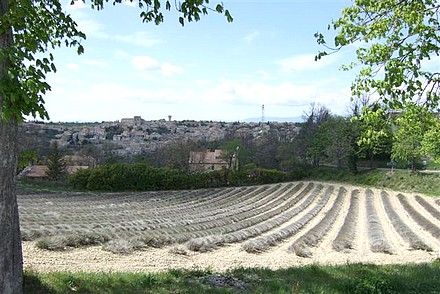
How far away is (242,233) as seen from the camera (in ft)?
56.9

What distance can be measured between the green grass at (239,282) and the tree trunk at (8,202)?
0.53m

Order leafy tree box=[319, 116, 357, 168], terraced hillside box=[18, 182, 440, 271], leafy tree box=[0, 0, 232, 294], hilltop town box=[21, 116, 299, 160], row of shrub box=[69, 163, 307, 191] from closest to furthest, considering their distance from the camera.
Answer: leafy tree box=[0, 0, 232, 294] < terraced hillside box=[18, 182, 440, 271] < row of shrub box=[69, 163, 307, 191] < leafy tree box=[319, 116, 357, 168] < hilltop town box=[21, 116, 299, 160]

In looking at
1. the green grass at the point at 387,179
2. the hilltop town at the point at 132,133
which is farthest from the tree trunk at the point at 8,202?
the hilltop town at the point at 132,133

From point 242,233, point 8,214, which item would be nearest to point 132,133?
point 242,233

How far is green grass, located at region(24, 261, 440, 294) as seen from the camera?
5.84 meters

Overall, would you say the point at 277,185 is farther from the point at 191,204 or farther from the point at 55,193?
the point at 55,193

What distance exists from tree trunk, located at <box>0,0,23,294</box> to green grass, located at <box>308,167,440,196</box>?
38507mm

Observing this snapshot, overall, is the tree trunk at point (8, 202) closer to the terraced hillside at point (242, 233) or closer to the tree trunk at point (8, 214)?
the tree trunk at point (8, 214)

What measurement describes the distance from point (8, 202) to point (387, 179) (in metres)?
44.2

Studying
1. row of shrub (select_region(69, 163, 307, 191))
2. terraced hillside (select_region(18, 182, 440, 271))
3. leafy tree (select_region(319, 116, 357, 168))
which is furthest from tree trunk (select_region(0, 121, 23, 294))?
leafy tree (select_region(319, 116, 357, 168))

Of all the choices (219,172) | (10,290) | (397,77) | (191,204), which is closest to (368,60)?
(397,77)

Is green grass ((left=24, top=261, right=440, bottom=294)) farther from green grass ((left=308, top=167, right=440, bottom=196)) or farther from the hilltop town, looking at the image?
the hilltop town

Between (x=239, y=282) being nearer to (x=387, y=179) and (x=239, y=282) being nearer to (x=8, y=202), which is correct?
(x=8, y=202)

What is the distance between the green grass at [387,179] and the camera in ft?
129
